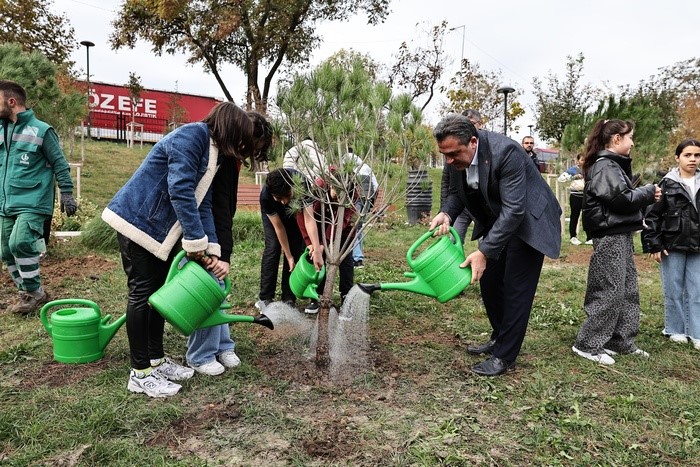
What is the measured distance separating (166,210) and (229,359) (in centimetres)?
96

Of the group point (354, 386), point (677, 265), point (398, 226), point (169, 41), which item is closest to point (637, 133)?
point (677, 265)

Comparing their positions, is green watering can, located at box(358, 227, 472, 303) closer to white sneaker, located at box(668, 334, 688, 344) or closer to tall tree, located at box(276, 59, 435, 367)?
tall tree, located at box(276, 59, 435, 367)

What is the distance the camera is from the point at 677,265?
11.7 ft

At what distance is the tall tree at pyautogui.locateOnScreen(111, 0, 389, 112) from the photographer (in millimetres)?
14664

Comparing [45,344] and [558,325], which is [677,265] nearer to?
[558,325]

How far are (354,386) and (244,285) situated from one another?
7.75 ft

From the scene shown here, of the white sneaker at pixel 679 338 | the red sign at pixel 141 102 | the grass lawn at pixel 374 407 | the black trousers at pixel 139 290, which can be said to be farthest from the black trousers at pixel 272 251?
the red sign at pixel 141 102

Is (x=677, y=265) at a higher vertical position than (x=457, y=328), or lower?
higher

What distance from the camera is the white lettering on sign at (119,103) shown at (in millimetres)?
24719

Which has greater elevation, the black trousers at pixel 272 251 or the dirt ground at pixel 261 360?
the black trousers at pixel 272 251

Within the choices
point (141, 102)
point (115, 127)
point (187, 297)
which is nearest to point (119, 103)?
point (141, 102)

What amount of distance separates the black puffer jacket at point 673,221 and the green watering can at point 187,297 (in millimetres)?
2904

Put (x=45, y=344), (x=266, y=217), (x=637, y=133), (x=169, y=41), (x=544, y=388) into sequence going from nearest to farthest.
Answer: (x=544, y=388) → (x=45, y=344) → (x=266, y=217) → (x=637, y=133) → (x=169, y=41)

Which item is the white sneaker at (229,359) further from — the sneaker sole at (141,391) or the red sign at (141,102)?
the red sign at (141,102)
